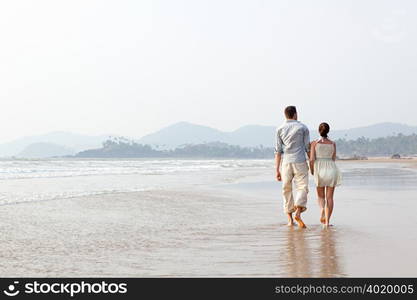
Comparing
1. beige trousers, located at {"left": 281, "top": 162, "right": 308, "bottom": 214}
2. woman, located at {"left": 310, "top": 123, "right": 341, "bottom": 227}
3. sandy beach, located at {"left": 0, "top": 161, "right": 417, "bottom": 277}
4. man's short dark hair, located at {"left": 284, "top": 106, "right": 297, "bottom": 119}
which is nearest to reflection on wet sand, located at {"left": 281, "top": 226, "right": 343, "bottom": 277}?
Answer: sandy beach, located at {"left": 0, "top": 161, "right": 417, "bottom": 277}

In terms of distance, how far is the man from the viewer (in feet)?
25.5

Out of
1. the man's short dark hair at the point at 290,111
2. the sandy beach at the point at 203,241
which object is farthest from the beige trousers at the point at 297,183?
the man's short dark hair at the point at 290,111

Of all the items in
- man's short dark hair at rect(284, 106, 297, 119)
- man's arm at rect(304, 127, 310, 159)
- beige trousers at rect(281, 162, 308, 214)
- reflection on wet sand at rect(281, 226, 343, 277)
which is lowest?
reflection on wet sand at rect(281, 226, 343, 277)

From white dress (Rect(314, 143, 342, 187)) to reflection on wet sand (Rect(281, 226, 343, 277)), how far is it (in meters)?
0.74

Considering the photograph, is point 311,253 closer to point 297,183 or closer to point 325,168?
point 297,183

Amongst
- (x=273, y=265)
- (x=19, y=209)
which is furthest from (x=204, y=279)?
(x=19, y=209)

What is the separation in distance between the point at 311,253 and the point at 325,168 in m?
2.56

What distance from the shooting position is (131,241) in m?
6.64

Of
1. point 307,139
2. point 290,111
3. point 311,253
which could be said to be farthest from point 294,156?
point 311,253

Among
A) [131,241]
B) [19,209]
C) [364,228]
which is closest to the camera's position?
[131,241]

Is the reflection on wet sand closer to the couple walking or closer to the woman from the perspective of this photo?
the couple walking

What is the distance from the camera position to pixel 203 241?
661 centimetres

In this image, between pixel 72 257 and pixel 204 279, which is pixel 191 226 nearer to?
pixel 72 257

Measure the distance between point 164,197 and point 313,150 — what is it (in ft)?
20.5
